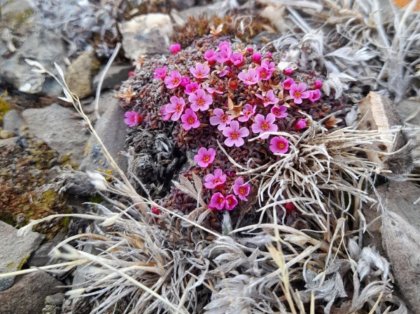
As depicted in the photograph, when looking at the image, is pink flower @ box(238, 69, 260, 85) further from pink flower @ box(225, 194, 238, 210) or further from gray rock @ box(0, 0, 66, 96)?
gray rock @ box(0, 0, 66, 96)

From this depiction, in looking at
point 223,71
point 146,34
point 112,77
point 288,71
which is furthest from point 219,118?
point 146,34

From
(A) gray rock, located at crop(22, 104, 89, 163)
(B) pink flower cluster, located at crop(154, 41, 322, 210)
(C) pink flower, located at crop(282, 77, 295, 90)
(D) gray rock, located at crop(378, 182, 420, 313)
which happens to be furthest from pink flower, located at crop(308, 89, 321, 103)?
(A) gray rock, located at crop(22, 104, 89, 163)

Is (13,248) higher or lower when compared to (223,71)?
lower

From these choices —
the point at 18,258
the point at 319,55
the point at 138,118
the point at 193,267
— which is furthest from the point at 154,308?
the point at 319,55

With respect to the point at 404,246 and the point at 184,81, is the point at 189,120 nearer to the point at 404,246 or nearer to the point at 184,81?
the point at 184,81

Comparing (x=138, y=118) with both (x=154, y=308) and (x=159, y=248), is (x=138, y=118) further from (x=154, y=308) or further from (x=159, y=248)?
(x=154, y=308)

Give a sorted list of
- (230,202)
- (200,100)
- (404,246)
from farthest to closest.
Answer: (200,100)
(230,202)
(404,246)

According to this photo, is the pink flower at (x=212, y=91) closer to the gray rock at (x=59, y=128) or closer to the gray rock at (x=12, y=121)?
the gray rock at (x=59, y=128)
